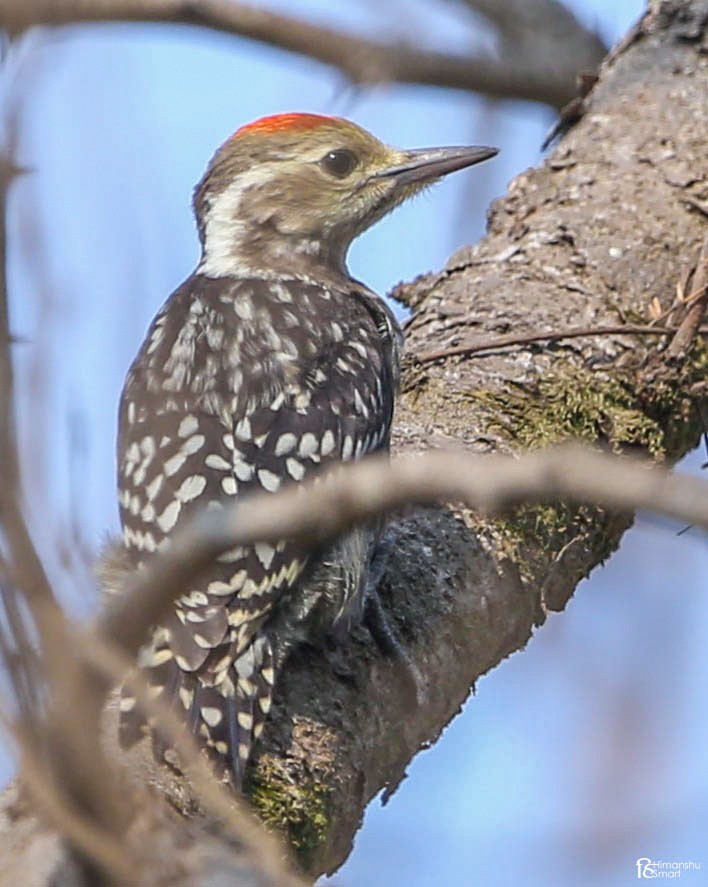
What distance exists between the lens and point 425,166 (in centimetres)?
502

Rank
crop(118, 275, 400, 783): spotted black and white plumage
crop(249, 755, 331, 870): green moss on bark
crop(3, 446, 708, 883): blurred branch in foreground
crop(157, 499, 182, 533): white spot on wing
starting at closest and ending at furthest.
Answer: crop(3, 446, 708, 883): blurred branch in foreground < crop(249, 755, 331, 870): green moss on bark < crop(118, 275, 400, 783): spotted black and white plumage < crop(157, 499, 182, 533): white spot on wing

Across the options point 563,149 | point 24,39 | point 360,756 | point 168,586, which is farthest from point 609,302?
point 168,586

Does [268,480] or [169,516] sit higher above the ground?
[268,480]

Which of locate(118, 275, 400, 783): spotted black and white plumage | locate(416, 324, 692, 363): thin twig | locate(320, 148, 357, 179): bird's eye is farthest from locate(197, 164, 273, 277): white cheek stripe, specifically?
locate(416, 324, 692, 363): thin twig

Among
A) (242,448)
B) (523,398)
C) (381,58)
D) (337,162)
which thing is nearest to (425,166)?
(337,162)

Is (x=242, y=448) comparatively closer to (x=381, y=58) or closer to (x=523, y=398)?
(x=523, y=398)

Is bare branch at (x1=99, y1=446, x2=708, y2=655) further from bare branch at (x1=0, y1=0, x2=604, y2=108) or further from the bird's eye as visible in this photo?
the bird's eye

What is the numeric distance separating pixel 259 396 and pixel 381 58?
2279 mm

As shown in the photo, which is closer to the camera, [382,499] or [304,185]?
[382,499]

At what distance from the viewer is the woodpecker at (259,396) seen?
10.7ft

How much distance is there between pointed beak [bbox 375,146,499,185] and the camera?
5.00 meters

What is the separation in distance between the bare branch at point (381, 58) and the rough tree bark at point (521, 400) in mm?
715

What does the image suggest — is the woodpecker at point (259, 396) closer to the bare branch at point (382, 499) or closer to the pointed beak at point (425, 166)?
the pointed beak at point (425, 166)

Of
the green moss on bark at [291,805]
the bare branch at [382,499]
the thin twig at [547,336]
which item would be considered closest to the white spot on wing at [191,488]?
the green moss on bark at [291,805]
